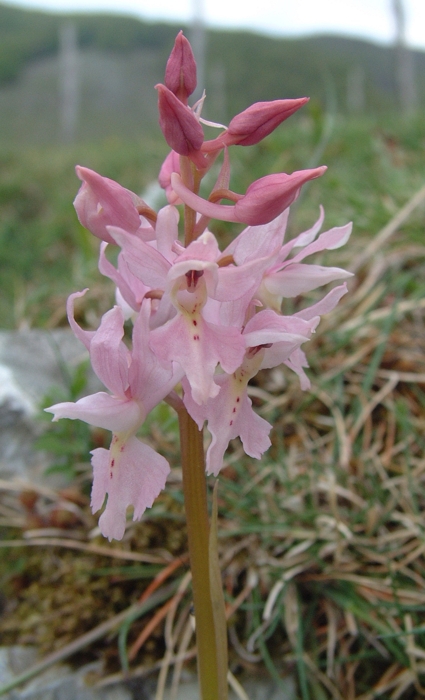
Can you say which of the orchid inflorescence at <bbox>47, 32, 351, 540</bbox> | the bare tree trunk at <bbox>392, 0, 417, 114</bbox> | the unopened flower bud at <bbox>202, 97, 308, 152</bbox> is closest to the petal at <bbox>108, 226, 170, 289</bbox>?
the orchid inflorescence at <bbox>47, 32, 351, 540</bbox>

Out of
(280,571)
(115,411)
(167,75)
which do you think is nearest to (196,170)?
(167,75)

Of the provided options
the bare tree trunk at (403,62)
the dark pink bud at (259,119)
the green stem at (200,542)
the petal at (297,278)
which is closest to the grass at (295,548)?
the green stem at (200,542)

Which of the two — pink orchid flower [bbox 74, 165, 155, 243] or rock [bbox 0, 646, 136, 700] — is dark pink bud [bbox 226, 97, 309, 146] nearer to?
pink orchid flower [bbox 74, 165, 155, 243]

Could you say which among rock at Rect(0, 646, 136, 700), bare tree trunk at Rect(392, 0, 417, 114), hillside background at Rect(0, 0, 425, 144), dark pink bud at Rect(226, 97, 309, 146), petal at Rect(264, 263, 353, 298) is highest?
hillside background at Rect(0, 0, 425, 144)

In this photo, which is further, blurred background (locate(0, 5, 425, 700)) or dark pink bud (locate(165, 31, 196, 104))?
blurred background (locate(0, 5, 425, 700))

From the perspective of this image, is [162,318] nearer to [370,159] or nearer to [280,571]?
[280,571]

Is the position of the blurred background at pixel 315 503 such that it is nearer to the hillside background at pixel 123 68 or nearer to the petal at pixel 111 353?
the petal at pixel 111 353
